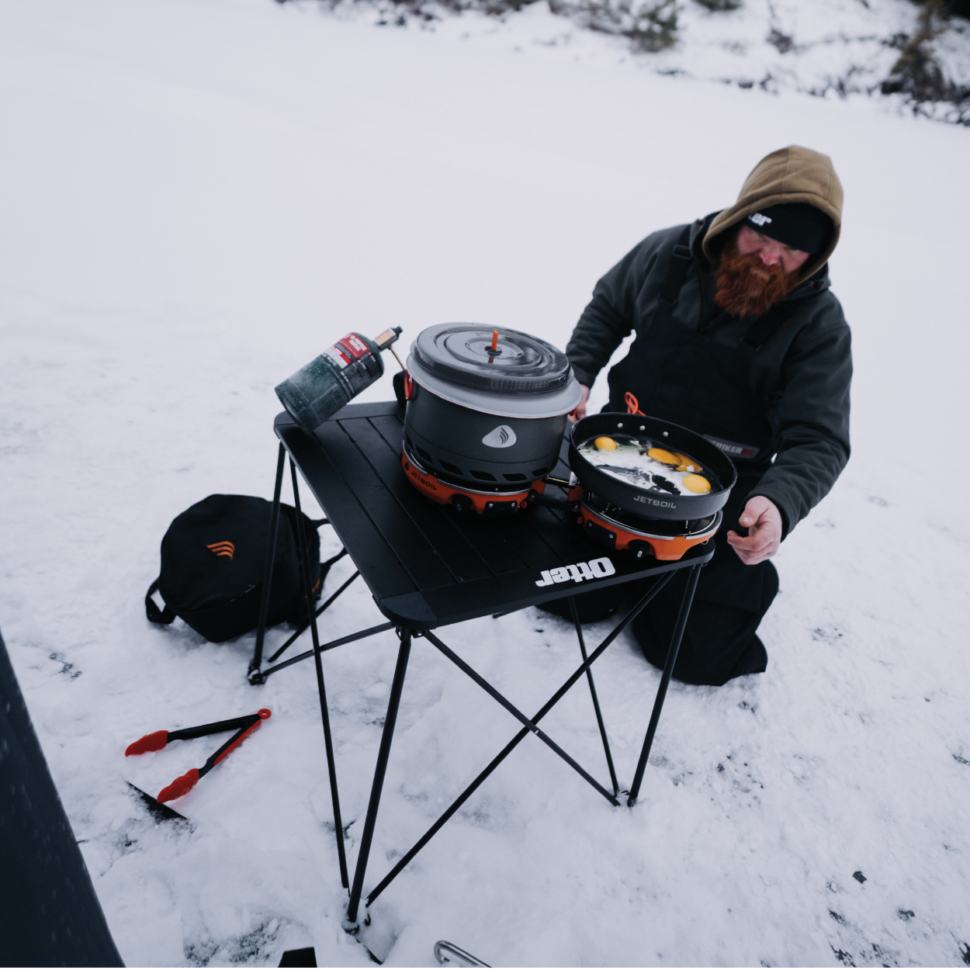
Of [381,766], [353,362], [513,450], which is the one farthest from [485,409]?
[381,766]

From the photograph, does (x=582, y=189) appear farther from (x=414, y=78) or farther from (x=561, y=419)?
(x=561, y=419)

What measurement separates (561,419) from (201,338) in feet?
10.8

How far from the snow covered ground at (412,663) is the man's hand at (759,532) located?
0.81 m

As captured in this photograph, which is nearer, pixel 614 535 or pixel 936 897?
pixel 614 535

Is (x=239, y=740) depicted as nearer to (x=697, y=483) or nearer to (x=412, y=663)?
(x=412, y=663)

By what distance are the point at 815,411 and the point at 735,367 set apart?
0.31m

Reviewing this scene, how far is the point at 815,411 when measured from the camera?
5.79 ft

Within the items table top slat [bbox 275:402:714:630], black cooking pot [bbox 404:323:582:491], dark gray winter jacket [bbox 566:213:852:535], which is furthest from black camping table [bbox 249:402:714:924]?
dark gray winter jacket [bbox 566:213:852:535]

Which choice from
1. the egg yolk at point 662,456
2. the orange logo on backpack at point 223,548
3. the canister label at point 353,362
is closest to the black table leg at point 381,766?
the canister label at point 353,362

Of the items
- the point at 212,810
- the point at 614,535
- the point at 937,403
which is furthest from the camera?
the point at 937,403

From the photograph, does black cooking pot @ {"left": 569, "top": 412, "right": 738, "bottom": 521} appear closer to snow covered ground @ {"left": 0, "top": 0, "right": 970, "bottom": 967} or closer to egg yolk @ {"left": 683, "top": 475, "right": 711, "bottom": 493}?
egg yolk @ {"left": 683, "top": 475, "right": 711, "bottom": 493}

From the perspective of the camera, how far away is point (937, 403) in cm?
470

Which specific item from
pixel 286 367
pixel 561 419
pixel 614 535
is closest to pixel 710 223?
pixel 561 419

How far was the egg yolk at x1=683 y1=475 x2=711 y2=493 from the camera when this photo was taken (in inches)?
50.4
